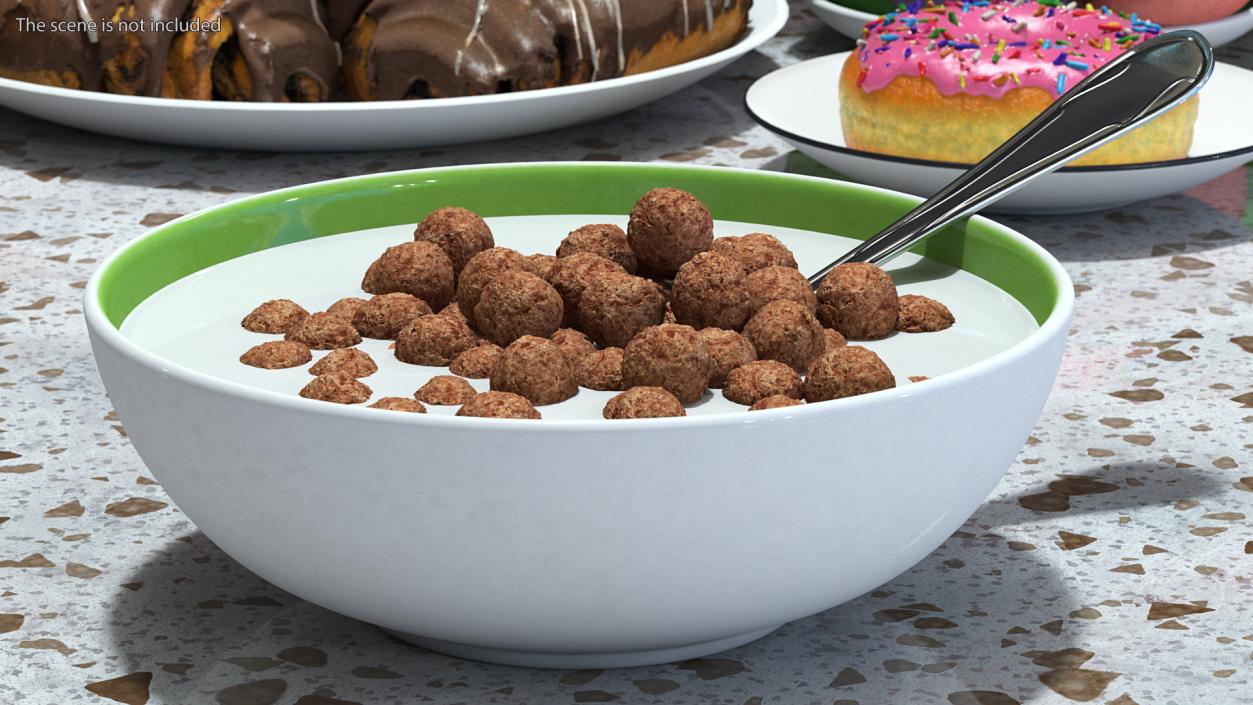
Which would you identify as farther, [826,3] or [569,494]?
[826,3]

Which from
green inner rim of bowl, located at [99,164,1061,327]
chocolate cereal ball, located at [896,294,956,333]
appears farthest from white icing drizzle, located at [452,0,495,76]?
chocolate cereal ball, located at [896,294,956,333]

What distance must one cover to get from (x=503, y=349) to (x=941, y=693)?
0.24 m

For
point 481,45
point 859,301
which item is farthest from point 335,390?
point 481,45

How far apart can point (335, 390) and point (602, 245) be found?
197 mm

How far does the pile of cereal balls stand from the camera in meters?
0.65

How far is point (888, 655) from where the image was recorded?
682mm

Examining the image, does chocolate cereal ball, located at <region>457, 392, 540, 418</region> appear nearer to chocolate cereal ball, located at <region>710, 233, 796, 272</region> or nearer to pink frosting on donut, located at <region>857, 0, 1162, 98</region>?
chocolate cereal ball, located at <region>710, 233, 796, 272</region>

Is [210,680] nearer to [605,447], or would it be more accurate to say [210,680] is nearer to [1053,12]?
[605,447]

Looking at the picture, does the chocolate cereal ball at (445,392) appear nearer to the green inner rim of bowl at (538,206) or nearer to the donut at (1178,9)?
the green inner rim of bowl at (538,206)

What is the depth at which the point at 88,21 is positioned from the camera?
1.47 metres

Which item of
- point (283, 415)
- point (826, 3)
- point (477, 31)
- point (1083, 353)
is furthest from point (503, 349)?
point (826, 3)

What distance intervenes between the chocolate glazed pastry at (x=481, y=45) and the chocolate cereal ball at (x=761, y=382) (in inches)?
34.6

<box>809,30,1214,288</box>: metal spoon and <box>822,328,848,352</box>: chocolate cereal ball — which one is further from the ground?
<box>809,30,1214,288</box>: metal spoon

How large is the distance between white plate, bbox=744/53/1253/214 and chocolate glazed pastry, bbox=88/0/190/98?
555 millimetres
